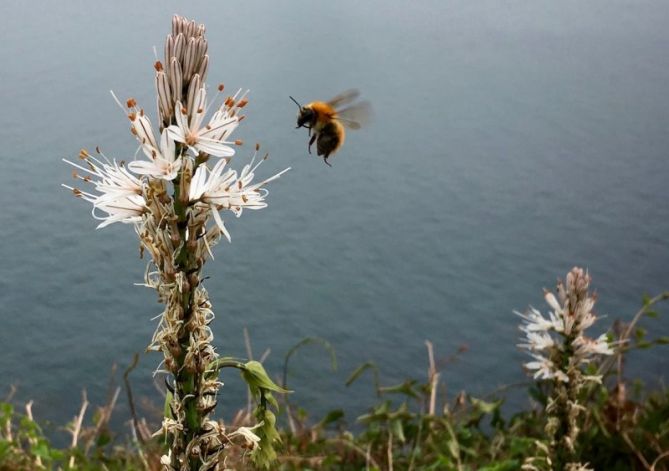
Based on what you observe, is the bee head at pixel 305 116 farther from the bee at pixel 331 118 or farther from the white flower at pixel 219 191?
the white flower at pixel 219 191

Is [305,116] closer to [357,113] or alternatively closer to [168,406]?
[357,113]

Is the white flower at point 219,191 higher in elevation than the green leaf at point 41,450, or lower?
higher

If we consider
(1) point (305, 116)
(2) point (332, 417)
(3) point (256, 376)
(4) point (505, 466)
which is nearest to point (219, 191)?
(3) point (256, 376)

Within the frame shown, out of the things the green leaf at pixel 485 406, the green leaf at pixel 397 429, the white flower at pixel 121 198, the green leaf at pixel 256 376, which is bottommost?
the green leaf at pixel 397 429

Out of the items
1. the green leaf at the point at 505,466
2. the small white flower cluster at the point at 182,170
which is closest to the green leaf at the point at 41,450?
the green leaf at the point at 505,466

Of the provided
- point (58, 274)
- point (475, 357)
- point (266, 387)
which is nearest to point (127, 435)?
point (58, 274)

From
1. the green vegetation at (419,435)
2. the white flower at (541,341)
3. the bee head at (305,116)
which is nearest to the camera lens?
the bee head at (305,116)

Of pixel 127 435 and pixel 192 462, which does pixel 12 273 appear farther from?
pixel 192 462
